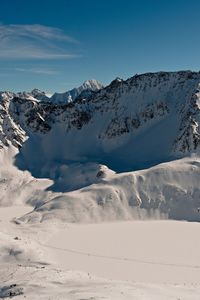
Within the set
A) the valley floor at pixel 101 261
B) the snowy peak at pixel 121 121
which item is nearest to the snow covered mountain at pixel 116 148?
the snowy peak at pixel 121 121

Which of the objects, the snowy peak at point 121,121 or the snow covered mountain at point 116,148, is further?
the snowy peak at point 121,121

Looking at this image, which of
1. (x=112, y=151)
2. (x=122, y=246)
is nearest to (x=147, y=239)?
(x=122, y=246)

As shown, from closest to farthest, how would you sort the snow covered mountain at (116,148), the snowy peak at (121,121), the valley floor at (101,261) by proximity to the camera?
the valley floor at (101,261) < the snow covered mountain at (116,148) < the snowy peak at (121,121)

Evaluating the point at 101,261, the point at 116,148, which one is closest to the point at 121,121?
the point at 116,148

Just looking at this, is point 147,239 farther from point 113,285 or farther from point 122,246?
point 113,285

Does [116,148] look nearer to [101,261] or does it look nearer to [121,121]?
[121,121]

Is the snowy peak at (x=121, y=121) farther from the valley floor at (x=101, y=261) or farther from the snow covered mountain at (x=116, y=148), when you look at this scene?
the valley floor at (x=101, y=261)
